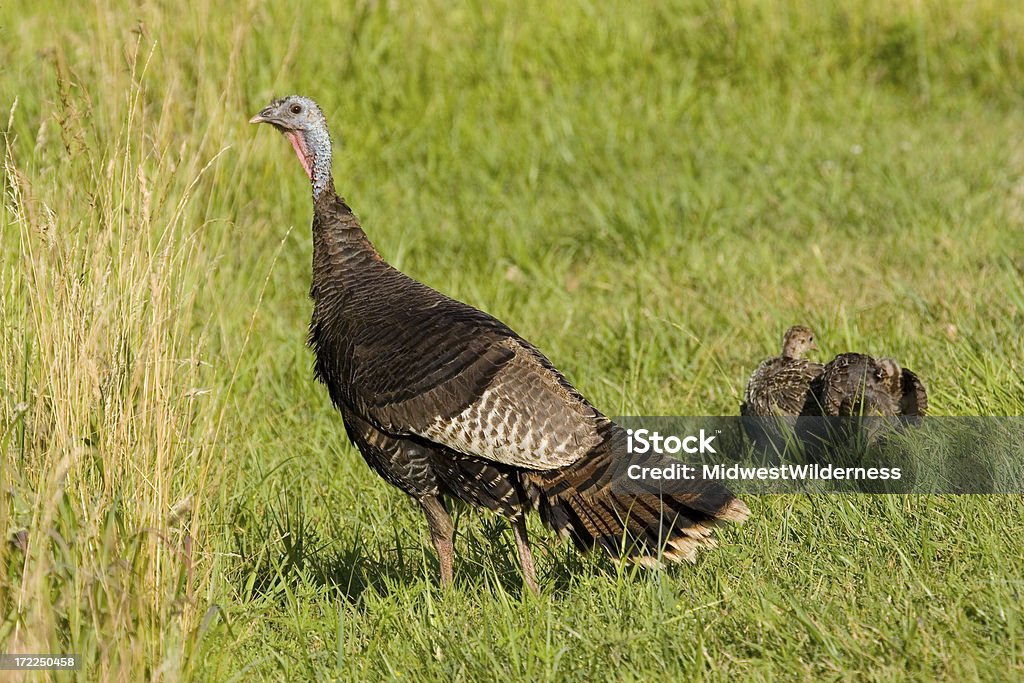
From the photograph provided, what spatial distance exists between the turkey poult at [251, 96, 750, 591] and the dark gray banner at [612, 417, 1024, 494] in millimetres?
93

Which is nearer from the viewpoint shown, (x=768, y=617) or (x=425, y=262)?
(x=768, y=617)

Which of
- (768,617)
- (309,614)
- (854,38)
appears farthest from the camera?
(854,38)

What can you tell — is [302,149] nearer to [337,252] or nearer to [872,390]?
[337,252]

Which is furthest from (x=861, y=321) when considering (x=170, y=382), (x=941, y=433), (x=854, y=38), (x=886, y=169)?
(x=854, y=38)

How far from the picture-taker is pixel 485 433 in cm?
436

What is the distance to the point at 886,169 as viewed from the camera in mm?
8648

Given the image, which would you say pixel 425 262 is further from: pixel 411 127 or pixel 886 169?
pixel 886 169

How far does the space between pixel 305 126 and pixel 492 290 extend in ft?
7.09

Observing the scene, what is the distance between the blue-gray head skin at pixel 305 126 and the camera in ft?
17.6

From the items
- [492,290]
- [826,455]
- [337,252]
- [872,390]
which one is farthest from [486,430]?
[492,290]

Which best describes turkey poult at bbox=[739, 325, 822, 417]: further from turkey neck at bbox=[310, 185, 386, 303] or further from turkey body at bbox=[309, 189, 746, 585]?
turkey neck at bbox=[310, 185, 386, 303]

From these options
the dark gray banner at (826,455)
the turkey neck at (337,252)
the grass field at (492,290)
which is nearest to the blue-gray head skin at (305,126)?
the turkey neck at (337,252)

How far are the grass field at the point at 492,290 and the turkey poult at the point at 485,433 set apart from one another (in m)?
0.17

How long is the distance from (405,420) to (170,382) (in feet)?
2.79
